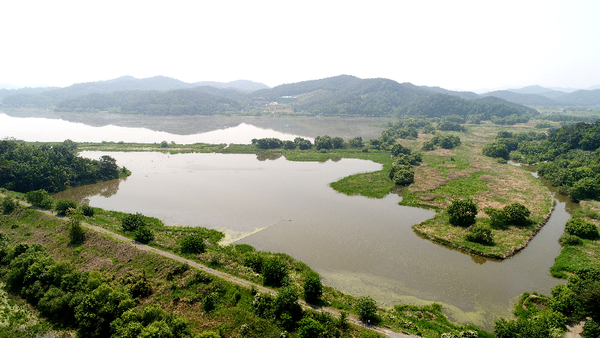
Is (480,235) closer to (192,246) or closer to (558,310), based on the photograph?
(558,310)

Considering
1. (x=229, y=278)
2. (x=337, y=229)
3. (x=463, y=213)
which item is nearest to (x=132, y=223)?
(x=229, y=278)

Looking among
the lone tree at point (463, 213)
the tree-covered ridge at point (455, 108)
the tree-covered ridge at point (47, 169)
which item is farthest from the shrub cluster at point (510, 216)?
the tree-covered ridge at point (455, 108)

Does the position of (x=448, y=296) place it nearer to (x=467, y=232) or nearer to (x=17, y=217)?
(x=467, y=232)

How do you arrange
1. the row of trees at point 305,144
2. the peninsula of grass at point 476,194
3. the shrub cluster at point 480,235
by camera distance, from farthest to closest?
the row of trees at point 305,144 < the peninsula of grass at point 476,194 < the shrub cluster at point 480,235

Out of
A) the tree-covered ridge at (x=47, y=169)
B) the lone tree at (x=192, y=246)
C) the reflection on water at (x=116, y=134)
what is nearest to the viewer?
the lone tree at (x=192, y=246)

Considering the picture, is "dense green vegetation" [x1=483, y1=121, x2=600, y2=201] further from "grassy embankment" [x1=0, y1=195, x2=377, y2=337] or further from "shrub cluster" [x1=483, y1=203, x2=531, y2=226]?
"grassy embankment" [x1=0, y1=195, x2=377, y2=337]

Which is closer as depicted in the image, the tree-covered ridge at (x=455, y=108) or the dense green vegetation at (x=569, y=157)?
the dense green vegetation at (x=569, y=157)

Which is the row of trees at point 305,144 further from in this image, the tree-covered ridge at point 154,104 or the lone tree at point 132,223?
the tree-covered ridge at point 154,104
